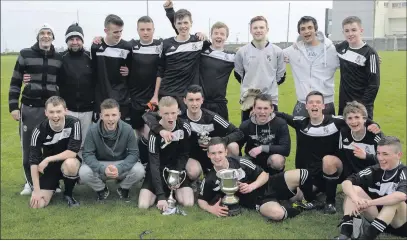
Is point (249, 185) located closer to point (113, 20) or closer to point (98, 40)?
point (113, 20)

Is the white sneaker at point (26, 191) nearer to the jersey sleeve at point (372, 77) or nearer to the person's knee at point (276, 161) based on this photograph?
the person's knee at point (276, 161)

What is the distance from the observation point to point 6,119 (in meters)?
13.5

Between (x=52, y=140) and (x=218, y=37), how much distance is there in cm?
253

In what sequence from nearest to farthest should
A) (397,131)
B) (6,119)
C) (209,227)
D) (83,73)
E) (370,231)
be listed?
(370,231) < (209,227) < (83,73) < (397,131) < (6,119)

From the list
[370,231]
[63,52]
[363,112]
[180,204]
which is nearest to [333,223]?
[370,231]

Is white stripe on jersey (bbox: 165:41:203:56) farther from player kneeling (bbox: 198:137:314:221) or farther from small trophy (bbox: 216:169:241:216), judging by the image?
small trophy (bbox: 216:169:241:216)

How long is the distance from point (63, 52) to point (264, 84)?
2698 mm

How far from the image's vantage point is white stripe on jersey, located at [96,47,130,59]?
6.16 metres

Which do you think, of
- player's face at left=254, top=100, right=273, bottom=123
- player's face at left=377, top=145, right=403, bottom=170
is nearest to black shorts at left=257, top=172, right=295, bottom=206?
player's face at left=254, top=100, right=273, bottom=123

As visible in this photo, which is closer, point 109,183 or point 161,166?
point 161,166

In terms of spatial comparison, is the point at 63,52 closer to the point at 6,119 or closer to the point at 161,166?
the point at 161,166

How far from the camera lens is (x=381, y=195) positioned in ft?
14.1

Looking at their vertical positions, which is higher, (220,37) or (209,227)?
(220,37)

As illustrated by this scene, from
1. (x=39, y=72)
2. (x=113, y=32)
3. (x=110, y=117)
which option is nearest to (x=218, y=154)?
(x=110, y=117)
